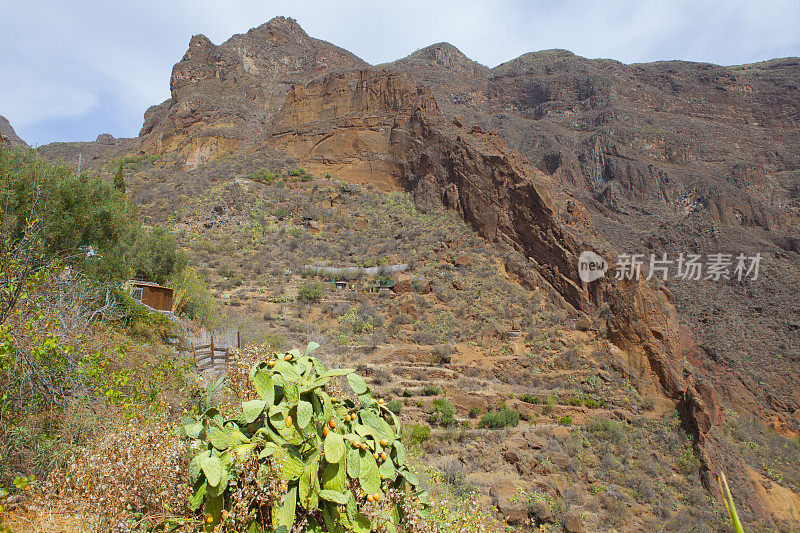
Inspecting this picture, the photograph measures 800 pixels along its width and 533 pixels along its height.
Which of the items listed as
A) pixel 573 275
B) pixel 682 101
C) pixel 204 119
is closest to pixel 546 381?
pixel 573 275

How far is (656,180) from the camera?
5638 cm

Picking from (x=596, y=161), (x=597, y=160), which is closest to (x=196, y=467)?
(x=596, y=161)

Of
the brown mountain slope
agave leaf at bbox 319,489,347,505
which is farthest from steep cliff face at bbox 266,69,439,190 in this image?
agave leaf at bbox 319,489,347,505

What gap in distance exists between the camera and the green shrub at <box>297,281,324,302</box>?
22.7 metres

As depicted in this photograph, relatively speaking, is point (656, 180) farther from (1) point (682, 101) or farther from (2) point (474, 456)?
(2) point (474, 456)

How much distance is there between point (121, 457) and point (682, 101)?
92.1 m

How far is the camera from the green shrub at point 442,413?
555 inches

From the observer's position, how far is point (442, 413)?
1442 centimetres

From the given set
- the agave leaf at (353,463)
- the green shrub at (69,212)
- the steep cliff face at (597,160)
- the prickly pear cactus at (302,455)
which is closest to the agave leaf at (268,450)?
the prickly pear cactus at (302,455)

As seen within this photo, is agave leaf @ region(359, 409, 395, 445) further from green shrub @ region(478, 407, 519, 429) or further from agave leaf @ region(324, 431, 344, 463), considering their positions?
green shrub @ region(478, 407, 519, 429)

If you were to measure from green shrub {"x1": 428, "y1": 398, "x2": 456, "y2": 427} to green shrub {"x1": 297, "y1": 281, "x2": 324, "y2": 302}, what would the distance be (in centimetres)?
968

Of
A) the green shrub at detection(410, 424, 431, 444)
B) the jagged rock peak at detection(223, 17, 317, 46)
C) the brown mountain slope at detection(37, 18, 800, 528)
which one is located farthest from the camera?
the jagged rock peak at detection(223, 17, 317, 46)

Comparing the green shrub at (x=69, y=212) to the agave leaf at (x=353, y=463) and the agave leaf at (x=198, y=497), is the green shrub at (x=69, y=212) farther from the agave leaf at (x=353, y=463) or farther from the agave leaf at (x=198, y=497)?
the agave leaf at (x=353, y=463)

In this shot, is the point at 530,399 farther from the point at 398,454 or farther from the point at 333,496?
the point at 333,496
